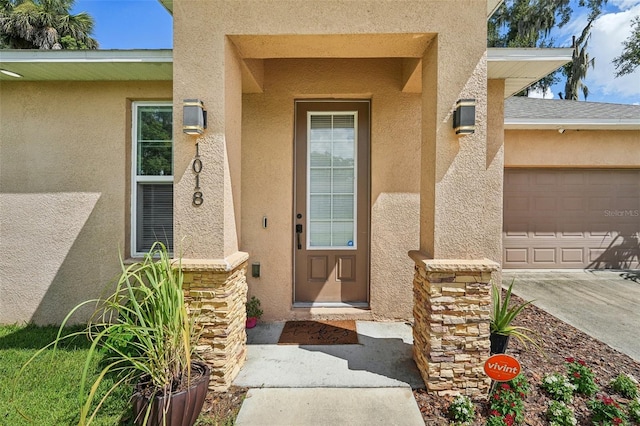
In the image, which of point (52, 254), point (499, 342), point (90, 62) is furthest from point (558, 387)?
point (52, 254)

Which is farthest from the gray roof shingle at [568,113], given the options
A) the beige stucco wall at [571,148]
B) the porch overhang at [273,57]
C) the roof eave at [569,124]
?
the porch overhang at [273,57]

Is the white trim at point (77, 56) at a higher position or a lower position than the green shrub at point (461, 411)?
higher

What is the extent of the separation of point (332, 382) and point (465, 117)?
2.66 m

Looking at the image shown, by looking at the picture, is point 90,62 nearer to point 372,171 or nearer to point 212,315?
point 212,315

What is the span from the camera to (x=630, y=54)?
1295cm

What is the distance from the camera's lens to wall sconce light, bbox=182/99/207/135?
260cm

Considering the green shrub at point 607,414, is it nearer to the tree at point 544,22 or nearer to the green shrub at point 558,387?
the green shrub at point 558,387

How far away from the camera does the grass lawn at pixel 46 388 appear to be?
233 cm

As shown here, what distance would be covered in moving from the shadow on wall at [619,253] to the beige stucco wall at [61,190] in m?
8.68

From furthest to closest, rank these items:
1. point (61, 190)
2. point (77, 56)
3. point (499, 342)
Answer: point (61, 190)
point (77, 56)
point (499, 342)

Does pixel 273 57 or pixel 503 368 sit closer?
pixel 503 368

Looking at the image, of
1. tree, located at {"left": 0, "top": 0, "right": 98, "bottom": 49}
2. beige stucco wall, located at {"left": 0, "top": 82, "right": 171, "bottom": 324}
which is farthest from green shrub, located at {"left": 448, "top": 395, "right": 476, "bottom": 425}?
tree, located at {"left": 0, "top": 0, "right": 98, "bottom": 49}

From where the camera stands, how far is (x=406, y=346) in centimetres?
334

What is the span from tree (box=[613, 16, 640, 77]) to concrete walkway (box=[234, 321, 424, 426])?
687 inches
